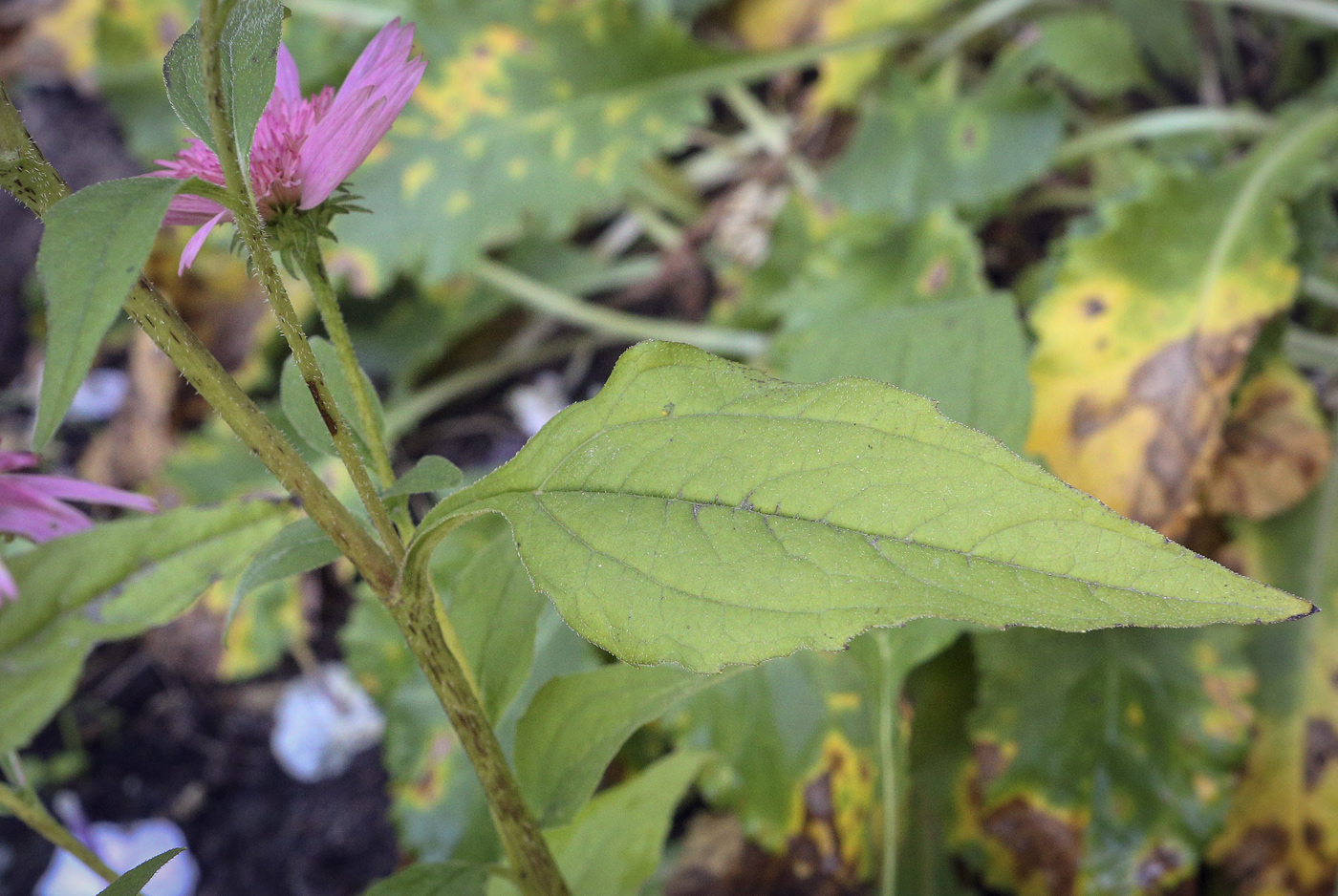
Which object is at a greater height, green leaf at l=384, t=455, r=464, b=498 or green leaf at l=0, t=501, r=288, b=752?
green leaf at l=384, t=455, r=464, b=498

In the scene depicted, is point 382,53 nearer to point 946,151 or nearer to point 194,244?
point 194,244

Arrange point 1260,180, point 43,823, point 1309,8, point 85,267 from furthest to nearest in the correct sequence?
point 1309,8 → point 1260,180 → point 43,823 → point 85,267

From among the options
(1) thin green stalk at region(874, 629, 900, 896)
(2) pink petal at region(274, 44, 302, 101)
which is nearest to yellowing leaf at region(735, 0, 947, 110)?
(1) thin green stalk at region(874, 629, 900, 896)

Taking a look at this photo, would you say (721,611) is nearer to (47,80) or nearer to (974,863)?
(974,863)

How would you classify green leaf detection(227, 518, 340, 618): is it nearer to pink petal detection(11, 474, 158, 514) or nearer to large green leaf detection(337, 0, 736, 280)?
pink petal detection(11, 474, 158, 514)

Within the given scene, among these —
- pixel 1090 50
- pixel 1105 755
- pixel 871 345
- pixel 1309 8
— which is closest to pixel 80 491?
pixel 871 345

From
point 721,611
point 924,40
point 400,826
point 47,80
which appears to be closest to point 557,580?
point 721,611
